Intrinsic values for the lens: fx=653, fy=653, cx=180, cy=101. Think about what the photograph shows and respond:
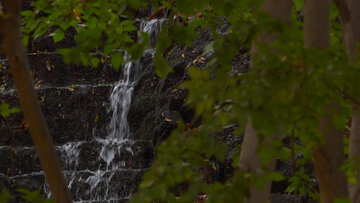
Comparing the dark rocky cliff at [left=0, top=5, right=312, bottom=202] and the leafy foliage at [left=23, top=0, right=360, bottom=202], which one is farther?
the dark rocky cliff at [left=0, top=5, right=312, bottom=202]

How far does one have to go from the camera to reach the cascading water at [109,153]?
9734 mm

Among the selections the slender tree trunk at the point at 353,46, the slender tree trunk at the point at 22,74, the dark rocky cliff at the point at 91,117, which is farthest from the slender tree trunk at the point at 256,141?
the dark rocky cliff at the point at 91,117

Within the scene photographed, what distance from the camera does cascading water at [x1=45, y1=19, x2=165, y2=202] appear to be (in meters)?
9.73

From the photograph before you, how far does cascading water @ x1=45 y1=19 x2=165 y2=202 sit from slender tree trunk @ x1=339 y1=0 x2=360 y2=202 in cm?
641

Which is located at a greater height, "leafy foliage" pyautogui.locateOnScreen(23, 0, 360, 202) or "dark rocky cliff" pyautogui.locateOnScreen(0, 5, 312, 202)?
"dark rocky cliff" pyautogui.locateOnScreen(0, 5, 312, 202)

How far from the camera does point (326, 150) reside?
304 centimetres

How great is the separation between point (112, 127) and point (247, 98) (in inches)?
360

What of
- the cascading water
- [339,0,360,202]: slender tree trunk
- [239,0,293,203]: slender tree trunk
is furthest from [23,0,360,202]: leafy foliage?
the cascading water

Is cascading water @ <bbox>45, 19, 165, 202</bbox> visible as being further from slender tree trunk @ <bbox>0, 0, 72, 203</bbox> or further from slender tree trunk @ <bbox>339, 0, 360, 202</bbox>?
slender tree trunk @ <bbox>0, 0, 72, 203</bbox>

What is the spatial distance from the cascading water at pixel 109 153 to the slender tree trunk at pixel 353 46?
6414 millimetres

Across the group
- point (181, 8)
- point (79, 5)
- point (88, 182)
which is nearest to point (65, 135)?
point (88, 182)

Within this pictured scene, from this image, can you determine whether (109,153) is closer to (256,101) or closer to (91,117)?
(91,117)

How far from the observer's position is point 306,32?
9.78 feet

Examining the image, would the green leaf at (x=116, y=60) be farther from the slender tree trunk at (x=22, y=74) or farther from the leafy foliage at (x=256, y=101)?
the slender tree trunk at (x=22, y=74)
